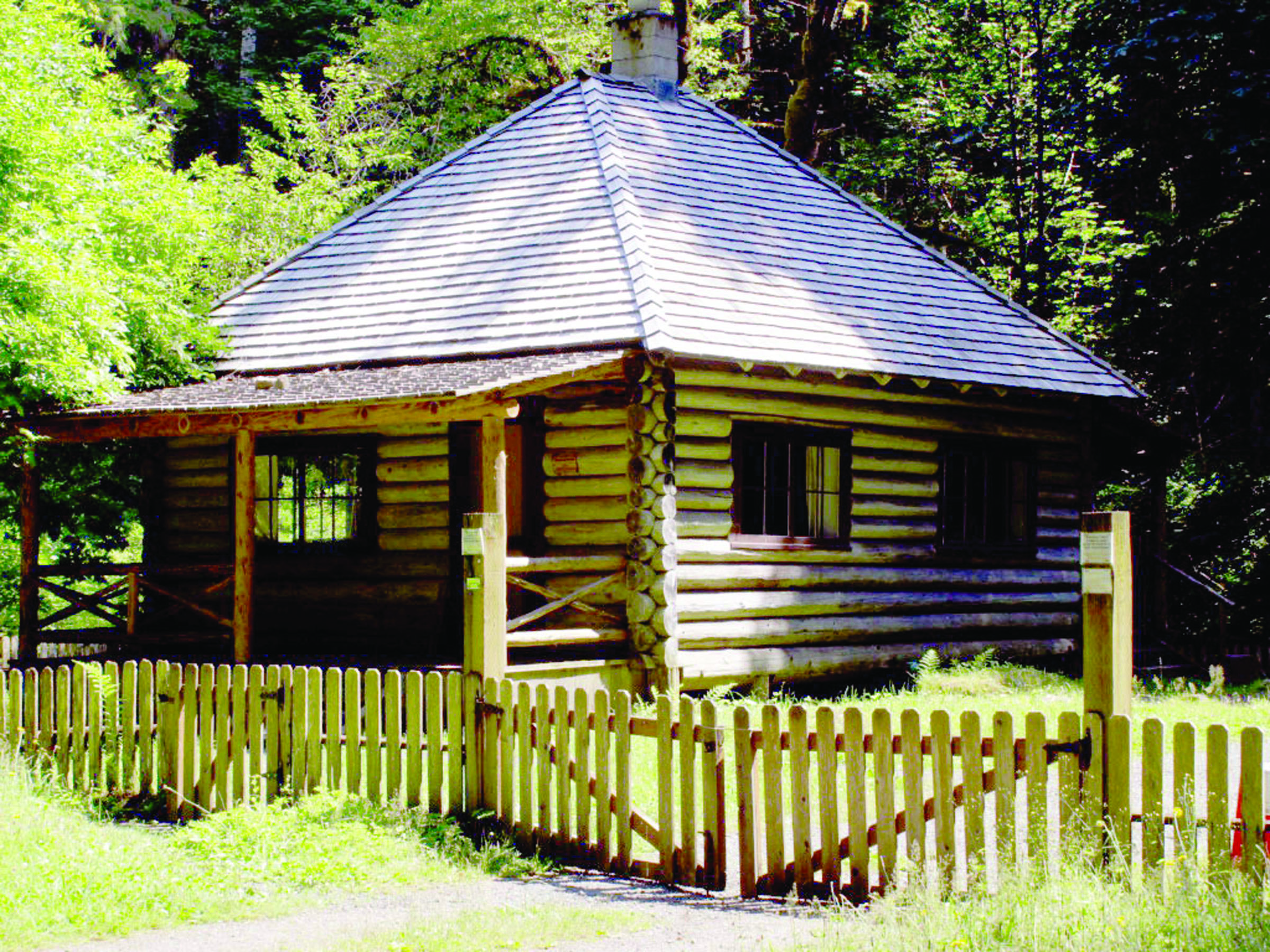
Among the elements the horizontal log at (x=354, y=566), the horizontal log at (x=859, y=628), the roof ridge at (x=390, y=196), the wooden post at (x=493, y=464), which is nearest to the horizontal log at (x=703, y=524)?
the horizontal log at (x=859, y=628)

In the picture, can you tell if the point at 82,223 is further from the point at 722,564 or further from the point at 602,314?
the point at 722,564

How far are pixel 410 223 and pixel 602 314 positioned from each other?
178 inches

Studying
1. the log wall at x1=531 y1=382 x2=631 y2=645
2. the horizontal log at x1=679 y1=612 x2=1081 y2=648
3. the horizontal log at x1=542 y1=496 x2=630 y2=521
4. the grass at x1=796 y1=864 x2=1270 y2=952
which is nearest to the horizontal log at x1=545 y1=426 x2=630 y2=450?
the log wall at x1=531 y1=382 x2=631 y2=645

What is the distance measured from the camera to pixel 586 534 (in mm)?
14117

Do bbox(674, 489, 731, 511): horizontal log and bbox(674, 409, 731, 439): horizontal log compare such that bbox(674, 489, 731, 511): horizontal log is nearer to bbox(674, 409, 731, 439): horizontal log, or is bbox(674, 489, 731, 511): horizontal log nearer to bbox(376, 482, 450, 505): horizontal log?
bbox(674, 409, 731, 439): horizontal log

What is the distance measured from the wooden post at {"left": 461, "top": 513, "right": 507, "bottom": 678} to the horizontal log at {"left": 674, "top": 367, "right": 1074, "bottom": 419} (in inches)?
163

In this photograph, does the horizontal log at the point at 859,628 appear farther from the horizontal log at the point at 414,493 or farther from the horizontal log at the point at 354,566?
the horizontal log at the point at 414,493

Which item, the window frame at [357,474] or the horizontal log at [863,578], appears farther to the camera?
the window frame at [357,474]

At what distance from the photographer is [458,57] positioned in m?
28.0

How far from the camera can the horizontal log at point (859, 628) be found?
13898mm

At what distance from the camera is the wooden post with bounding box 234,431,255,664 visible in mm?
12859

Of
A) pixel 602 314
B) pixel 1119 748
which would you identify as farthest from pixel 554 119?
pixel 1119 748

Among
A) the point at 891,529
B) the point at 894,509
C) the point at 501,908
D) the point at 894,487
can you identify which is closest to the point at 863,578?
the point at 891,529

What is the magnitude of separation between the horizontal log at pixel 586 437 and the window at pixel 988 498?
4498mm
